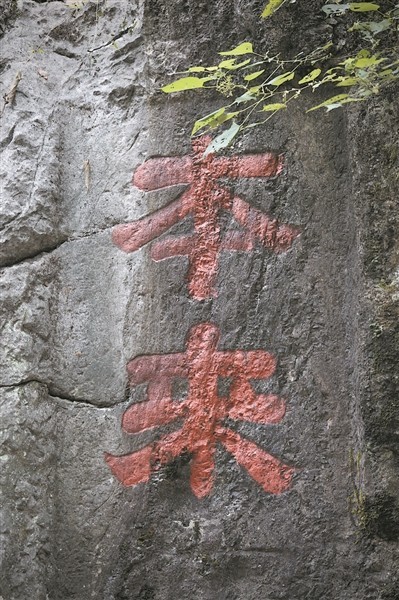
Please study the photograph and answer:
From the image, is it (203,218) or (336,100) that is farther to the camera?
(203,218)

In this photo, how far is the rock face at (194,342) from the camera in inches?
94.7

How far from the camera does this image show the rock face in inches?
94.7

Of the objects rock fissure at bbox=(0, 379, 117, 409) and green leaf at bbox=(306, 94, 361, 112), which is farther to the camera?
rock fissure at bbox=(0, 379, 117, 409)

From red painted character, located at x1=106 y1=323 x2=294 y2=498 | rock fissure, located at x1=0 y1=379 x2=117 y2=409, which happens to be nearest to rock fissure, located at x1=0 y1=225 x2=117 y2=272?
rock fissure, located at x1=0 y1=379 x2=117 y2=409

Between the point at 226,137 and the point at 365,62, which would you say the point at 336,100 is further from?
the point at 226,137

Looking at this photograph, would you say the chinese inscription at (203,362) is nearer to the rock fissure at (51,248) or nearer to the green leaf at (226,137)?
the rock fissure at (51,248)

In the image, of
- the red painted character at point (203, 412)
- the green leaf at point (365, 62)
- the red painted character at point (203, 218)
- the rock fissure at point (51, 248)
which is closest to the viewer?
the green leaf at point (365, 62)

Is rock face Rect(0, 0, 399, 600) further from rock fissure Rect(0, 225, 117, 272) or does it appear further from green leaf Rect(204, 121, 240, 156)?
green leaf Rect(204, 121, 240, 156)

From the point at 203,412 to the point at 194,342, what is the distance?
241 millimetres

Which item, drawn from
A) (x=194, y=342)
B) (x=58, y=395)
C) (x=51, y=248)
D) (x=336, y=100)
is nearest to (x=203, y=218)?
(x=194, y=342)

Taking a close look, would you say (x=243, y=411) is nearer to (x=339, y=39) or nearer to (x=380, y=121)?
(x=380, y=121)

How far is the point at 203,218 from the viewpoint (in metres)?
2.73

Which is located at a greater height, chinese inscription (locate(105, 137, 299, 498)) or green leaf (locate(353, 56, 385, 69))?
green leaf (locate(353, 56, 385, 69))

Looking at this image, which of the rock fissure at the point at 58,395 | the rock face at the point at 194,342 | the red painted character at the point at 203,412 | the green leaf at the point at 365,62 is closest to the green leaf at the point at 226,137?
the green leaf at the point at 365,62
